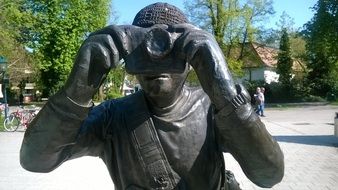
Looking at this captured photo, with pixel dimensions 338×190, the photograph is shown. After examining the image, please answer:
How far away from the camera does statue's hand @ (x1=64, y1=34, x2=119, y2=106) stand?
1686 millimetres

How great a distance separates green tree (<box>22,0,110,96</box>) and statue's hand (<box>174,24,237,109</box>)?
3840cm

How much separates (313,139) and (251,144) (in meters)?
13.9

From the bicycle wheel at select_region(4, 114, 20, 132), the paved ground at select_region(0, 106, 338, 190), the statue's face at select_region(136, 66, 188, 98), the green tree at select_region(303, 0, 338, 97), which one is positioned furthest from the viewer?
the green tree at select_region(303, 0, 338, 97)

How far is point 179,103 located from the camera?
79.9 inches

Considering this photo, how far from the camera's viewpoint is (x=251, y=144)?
5.76 ft

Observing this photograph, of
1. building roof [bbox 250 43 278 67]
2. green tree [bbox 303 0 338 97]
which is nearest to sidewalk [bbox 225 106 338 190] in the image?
green tree [bbox 303 0 338 97]

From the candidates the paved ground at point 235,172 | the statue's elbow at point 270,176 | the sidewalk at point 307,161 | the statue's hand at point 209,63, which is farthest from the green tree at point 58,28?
the statue's hand at point 209,63

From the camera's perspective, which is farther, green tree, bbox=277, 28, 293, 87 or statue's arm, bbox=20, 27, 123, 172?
green tree, bbox=277, 28, 293, 87

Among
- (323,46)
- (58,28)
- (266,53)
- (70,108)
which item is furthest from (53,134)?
(266,53)

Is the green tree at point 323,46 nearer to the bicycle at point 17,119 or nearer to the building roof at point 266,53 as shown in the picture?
the building roof at point 266,53

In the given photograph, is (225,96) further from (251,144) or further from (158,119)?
(158,119)

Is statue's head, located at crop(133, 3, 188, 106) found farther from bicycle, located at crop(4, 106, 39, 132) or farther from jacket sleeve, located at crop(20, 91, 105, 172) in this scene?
bicycle, located at crop(4, 106, 39, 132)

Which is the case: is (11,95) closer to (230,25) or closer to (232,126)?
(230,25)

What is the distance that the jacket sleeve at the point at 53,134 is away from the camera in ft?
5.64
